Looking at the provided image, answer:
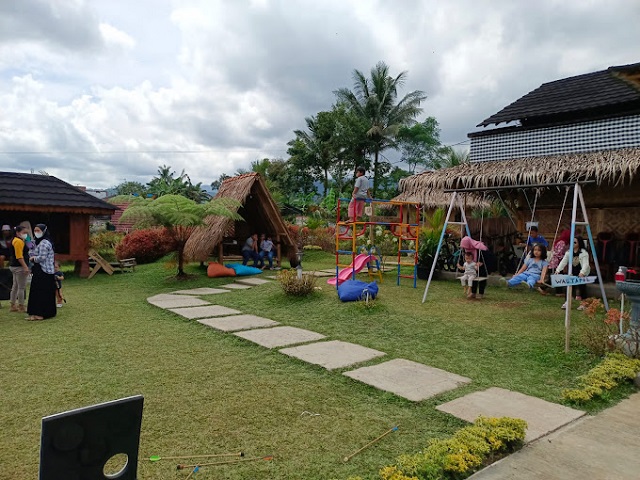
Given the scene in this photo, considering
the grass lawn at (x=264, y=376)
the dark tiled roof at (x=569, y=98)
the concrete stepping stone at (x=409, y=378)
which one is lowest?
the grass lawn at (x=264, y=376)

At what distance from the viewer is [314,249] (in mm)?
19125

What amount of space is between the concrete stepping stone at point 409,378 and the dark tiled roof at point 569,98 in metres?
9.20

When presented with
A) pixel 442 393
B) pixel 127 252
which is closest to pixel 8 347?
pixel 442 393

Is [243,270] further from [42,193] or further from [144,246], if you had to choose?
[42,193]

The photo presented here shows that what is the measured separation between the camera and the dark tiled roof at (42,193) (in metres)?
11.4

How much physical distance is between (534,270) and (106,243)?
51.9 feet

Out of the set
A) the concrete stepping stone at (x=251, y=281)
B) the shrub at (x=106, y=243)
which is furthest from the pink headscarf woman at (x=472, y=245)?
the shrub at (x=106, y=243)

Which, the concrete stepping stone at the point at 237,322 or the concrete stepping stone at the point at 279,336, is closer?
the concrete stepping stone at the point at 279,336

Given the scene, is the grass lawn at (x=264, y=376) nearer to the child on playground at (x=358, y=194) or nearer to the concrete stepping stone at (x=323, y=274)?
the child on playground at (x=358, y=194)

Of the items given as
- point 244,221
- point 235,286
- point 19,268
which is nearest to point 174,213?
point 235,286

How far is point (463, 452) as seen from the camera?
8.97 feet

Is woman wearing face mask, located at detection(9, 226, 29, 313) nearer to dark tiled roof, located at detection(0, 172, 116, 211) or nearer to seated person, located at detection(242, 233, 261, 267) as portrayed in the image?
dark tiled roof, located at detection(0, 172, 116, 211)

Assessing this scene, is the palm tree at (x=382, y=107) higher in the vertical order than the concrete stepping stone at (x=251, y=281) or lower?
higher

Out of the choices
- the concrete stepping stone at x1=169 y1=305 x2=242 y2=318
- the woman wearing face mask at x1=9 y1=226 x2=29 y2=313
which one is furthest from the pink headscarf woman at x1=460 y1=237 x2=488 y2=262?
the woman wearing face mask at x1=9 y1=226 x2=29 y2=313
